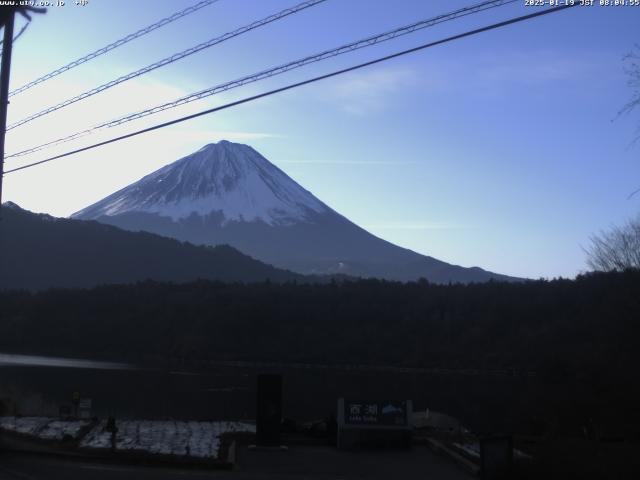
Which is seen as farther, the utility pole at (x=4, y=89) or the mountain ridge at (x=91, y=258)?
the mountain ridge at (x=91, y=258)

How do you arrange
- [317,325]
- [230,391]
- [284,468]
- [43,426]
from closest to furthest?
[284,468] → [43,426] → [230,391] → [317,325]

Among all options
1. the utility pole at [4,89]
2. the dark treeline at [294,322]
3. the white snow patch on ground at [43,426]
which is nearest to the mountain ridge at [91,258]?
the dark treeline at [294,322]

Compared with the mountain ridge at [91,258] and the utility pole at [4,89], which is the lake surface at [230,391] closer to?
the utility pole at [4,89]

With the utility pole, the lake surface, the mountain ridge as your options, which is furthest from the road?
the mountain ridge

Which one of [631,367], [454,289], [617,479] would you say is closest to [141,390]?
[631,367]

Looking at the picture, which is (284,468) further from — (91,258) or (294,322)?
(91,258)

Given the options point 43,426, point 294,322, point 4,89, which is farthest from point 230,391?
point 294,322
